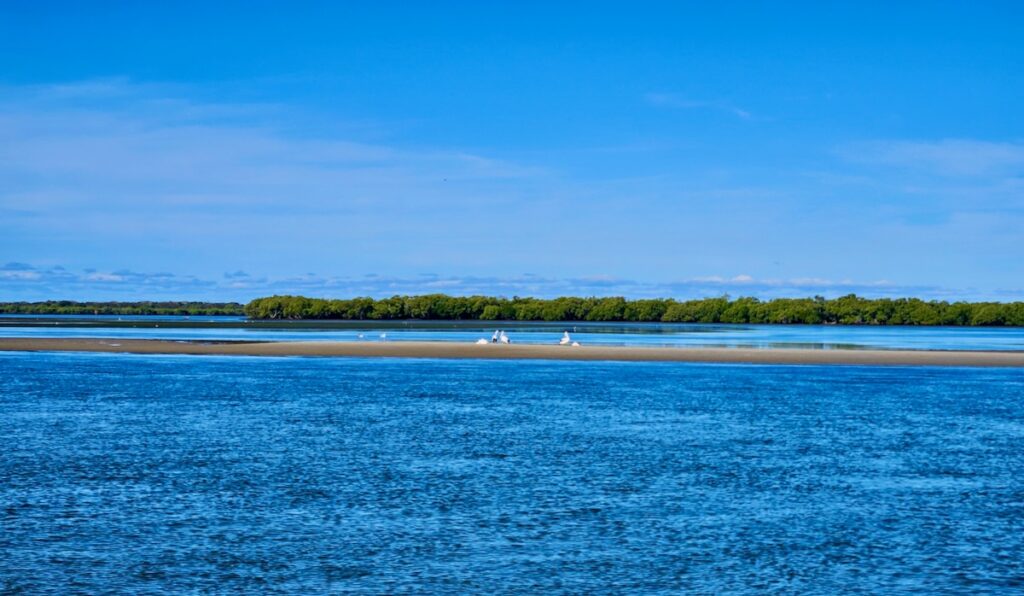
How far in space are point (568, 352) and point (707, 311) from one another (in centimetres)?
12282

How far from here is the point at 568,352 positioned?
6450 cm

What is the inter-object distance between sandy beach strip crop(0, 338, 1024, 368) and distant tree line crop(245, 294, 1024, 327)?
109 metres

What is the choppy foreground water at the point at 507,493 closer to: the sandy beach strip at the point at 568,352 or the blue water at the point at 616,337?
the sandy beach strip at the point at 568,352

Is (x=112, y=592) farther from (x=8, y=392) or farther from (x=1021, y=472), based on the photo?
(x=8, y=392)

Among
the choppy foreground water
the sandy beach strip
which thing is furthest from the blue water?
the choppy foreground water

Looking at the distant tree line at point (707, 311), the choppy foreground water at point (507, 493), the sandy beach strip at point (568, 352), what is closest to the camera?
the choppy foreground water at point (507, 493)

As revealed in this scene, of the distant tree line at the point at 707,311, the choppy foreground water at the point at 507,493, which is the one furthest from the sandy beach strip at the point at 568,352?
the distant tree line at the point at 707,311

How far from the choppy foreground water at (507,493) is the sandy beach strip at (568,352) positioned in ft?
77.3

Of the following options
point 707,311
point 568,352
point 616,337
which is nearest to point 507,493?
point 568,352

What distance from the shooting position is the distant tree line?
172 metres

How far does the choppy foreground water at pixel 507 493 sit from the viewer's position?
41.9 ft

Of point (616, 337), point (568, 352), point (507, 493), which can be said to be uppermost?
point (616, 337)

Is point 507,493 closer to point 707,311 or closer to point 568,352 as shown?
point 568,352

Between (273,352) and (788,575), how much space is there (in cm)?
5355
